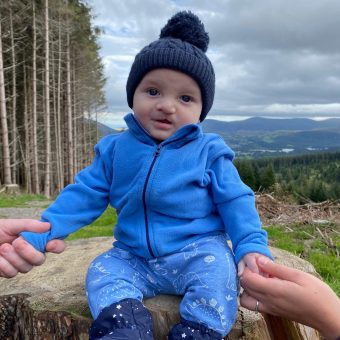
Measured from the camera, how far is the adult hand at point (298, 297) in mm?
1565

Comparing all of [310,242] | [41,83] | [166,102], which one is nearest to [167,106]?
[166,102]

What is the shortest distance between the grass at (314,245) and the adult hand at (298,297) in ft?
9.57

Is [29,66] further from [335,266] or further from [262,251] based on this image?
[262,251]

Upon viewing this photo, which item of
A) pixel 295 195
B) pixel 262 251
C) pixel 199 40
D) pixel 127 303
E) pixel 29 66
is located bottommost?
pixel 295 195

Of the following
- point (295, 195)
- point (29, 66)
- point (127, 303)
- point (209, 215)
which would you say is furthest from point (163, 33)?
point (29, 66)

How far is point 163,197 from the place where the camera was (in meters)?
2.18

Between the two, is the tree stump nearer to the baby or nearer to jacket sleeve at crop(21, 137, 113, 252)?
the baby

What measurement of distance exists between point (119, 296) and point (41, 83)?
2257cm

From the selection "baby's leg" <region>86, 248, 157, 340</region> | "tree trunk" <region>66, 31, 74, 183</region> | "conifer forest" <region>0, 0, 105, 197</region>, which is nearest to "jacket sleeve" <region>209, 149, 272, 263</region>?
"baby's leg" <region>86, 248, 157, 340</region>

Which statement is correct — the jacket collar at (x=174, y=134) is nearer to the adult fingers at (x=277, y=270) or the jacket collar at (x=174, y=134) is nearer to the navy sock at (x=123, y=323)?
the adult fingers at (x=277, y=270)

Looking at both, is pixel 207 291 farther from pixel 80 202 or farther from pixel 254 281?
pixel 80 202

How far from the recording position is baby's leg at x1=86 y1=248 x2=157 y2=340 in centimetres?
182

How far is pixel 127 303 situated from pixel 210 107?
1298 mm

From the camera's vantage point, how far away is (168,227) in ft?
7.16
